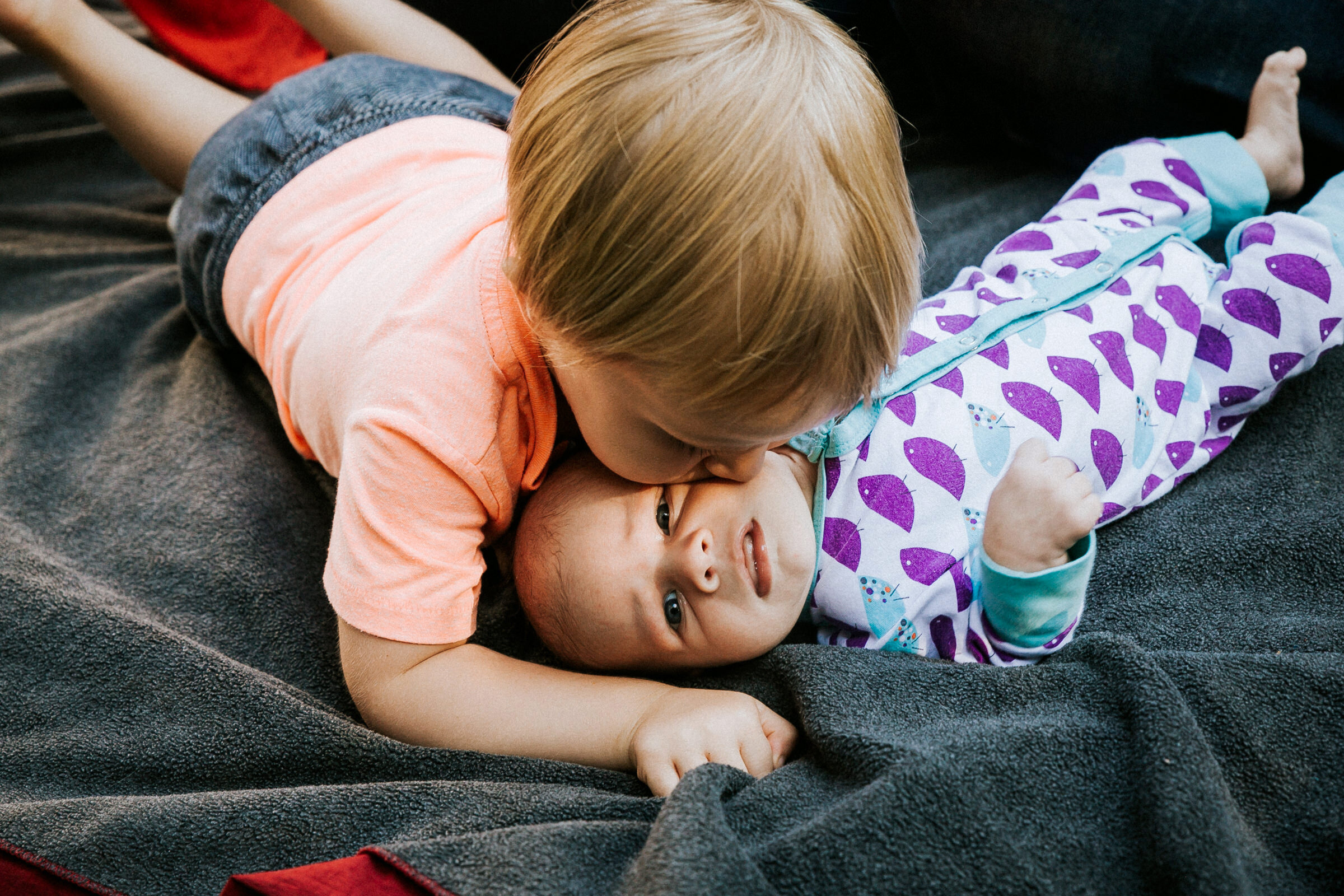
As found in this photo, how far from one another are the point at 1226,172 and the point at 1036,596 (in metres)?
0.60

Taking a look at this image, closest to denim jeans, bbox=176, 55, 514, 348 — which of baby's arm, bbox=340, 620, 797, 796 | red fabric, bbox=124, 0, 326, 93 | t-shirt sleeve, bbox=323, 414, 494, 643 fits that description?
red fabric, bbox=124, 0, 326, 93

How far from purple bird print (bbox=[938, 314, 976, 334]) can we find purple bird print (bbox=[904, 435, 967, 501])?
134 millimetres

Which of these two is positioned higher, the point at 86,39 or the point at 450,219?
the point at 86,39

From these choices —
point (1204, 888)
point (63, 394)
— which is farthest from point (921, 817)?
point (63, 394)

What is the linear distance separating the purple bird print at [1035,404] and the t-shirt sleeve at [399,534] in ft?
1.67

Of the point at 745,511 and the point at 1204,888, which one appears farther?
the point at 745,511

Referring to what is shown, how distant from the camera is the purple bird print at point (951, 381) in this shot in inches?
33.4

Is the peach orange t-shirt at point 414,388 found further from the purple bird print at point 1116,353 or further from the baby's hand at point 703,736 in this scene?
the purple bird print at point 1116,353

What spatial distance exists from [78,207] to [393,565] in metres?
0.96

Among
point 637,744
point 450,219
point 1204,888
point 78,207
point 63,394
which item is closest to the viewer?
point 1204,888

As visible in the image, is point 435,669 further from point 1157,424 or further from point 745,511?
point 1157,424

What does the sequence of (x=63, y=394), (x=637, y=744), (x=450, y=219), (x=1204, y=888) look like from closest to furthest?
1. (x=1204, y=888)
2. (x=637, y=744)
3. (x=450, y=219)
4. (x=63, y=394)

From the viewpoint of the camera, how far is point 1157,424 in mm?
879

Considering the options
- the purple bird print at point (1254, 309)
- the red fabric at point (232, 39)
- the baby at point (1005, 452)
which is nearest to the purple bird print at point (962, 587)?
the baby at point (1005, 452)
